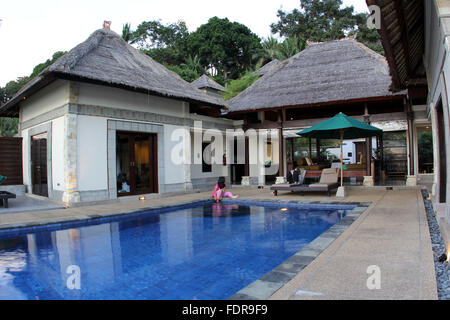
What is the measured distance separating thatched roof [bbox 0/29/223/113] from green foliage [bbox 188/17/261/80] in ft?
85.4

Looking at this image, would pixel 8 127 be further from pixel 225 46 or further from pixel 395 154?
pixel 395 154

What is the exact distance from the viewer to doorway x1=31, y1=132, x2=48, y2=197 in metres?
9.85

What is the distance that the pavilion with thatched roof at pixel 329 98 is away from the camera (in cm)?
1092

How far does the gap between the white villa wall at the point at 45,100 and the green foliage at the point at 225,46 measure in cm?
2758

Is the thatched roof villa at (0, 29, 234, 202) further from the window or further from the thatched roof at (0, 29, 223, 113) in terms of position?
the window

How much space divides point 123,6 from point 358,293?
19518mm

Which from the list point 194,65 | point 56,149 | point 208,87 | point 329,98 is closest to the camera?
point 56,149

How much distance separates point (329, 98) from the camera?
11.1 meters

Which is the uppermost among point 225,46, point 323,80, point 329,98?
point 225,46

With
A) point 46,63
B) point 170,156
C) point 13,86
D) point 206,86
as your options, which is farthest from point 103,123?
point 13,86

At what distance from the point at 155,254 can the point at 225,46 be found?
118 ft

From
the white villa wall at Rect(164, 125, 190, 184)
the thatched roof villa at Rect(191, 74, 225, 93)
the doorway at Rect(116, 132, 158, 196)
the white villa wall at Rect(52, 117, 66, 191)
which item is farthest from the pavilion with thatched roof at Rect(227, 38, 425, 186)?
the thatched roof villa at Rect(191, 74, 225, 93)

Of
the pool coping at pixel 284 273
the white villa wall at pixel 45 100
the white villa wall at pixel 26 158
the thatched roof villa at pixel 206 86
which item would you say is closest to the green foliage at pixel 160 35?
the thatched roof villa at pixel 206 86

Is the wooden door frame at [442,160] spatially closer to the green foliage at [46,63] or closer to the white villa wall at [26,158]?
the white villa wall at [26,158]
